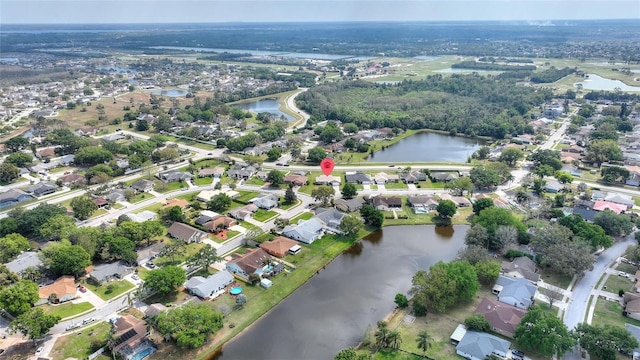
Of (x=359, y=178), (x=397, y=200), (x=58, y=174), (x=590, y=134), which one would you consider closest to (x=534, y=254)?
(x=397, y=200)

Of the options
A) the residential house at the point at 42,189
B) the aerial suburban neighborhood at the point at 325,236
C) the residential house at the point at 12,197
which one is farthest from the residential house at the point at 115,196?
the residential house at the point at 12,197

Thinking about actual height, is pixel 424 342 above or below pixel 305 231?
below

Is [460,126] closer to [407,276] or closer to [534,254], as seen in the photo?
[534,254]

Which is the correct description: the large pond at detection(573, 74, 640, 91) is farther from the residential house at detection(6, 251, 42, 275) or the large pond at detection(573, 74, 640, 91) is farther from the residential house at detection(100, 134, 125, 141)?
the residential house at detection(6, 251, 42, 275)

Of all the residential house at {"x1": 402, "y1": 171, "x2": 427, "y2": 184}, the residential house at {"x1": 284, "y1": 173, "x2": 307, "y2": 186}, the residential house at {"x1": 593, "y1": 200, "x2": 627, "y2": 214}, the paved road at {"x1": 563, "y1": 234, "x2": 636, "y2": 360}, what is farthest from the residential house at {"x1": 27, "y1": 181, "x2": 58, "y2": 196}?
the residential house at {"x1": 593, "y1": 200, "x2": 627, "y2": 214}

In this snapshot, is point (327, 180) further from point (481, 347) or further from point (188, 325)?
point (481, 347)

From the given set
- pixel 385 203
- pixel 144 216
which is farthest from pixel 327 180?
pixel 144 216

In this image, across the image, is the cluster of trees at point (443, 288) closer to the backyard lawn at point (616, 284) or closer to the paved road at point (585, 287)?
the paved road at point (585, 287)
